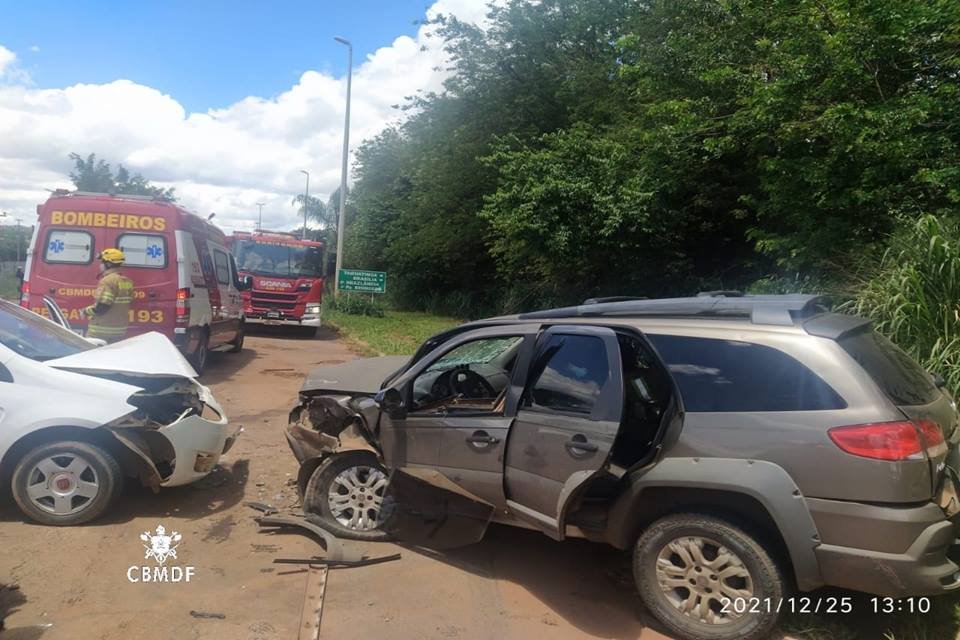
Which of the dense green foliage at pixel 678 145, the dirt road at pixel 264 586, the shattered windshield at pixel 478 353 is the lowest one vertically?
the dirt road at pixel 264 586

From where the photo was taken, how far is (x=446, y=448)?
157 inches

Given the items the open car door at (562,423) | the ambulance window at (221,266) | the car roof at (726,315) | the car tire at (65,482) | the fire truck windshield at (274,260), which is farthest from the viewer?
the fire truck windshield at (274,260)

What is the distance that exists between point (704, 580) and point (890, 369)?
1.38 m

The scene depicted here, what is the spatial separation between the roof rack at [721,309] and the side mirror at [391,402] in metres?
0.93

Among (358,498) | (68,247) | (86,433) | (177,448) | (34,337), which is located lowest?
(358,498)

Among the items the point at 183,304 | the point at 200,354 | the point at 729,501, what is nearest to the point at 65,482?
the point at 729,501

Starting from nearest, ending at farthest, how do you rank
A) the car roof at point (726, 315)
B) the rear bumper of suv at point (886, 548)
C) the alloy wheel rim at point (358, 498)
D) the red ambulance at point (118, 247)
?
the rear bumper of suv at point (886, 548), the car roof at point (726, 315), the alloy wheel rim at point (358, 498), the red ambulance at point (118, 247)

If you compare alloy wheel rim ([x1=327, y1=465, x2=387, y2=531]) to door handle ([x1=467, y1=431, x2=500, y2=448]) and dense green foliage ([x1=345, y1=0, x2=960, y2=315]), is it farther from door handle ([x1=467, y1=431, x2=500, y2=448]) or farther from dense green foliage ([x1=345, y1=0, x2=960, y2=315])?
dense green foliage ([x1=345, y1=0, x2=960, y2=315])

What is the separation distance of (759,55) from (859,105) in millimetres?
2885

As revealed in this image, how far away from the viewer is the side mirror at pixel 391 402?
4125 millimetres

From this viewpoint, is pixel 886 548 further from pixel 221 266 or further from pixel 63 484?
pixel 221 266

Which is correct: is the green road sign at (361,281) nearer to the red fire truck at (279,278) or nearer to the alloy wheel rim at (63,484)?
the red fire truck at (279,278)

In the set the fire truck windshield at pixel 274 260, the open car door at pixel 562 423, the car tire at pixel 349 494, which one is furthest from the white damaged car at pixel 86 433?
the fire truck windshield at pixel 274 260

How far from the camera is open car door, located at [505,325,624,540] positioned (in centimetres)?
340
